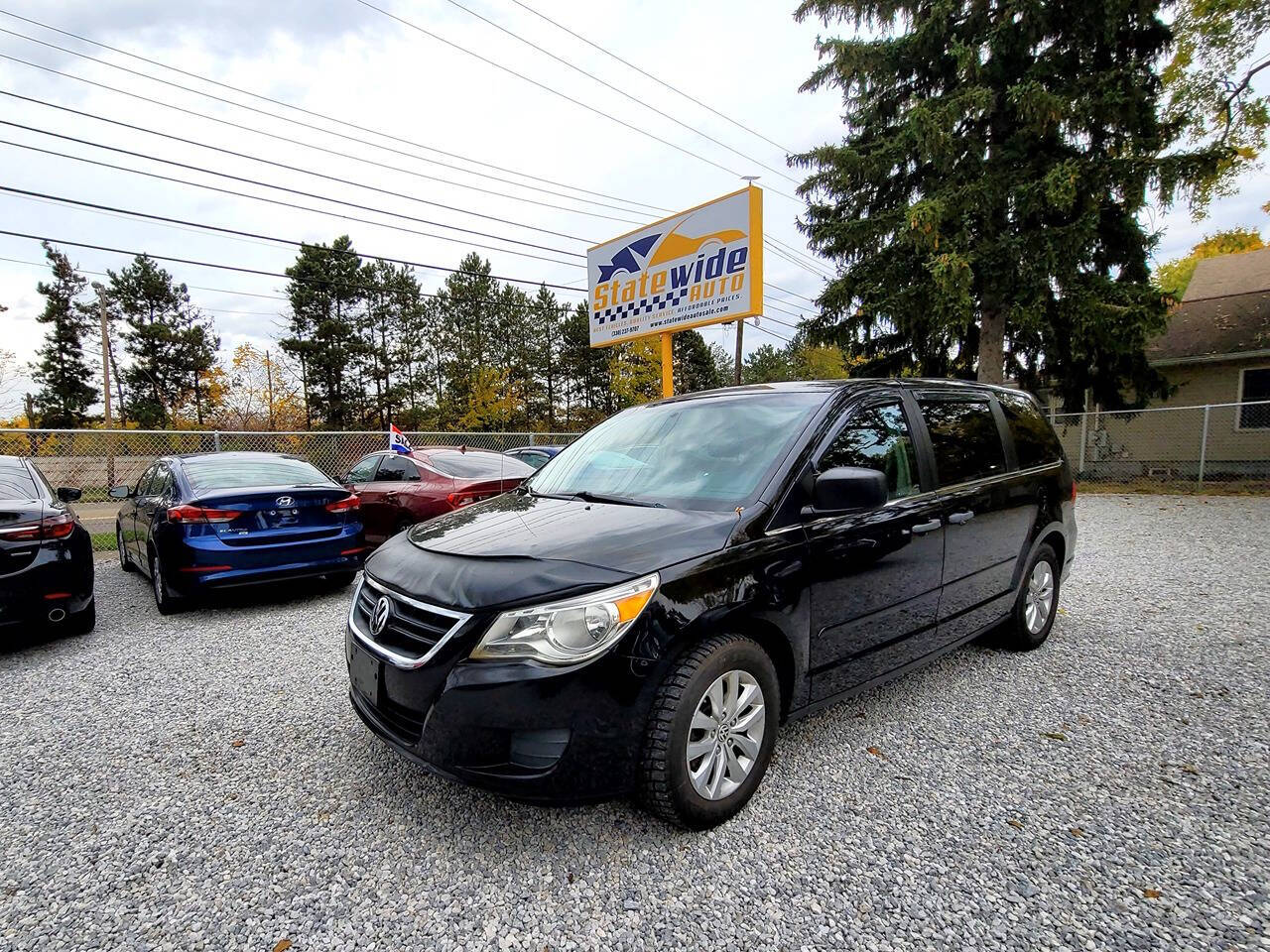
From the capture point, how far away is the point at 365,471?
327 inches

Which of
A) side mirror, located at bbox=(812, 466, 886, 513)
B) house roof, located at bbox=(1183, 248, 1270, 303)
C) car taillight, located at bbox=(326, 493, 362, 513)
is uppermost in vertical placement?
house roof, located at bbox=(1183, 248, 1270, 303)

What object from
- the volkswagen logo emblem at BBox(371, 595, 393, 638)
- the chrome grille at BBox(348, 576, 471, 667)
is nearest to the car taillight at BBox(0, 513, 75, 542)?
the chrome grille at BBox(348, 576, 471, 667)

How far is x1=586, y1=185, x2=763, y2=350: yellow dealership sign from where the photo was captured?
1130 cm

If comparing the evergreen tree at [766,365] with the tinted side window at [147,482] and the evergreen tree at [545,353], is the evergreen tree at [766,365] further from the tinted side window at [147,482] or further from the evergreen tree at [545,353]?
the tinted side window at [147,482]

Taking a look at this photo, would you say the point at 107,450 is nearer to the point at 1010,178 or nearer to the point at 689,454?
the point at 689,454

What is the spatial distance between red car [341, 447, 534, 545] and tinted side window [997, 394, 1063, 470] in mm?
4931

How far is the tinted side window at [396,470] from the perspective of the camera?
7574 millimetres

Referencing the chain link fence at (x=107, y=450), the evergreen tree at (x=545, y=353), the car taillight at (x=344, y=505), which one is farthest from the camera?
the evergreen tree at (x=545, y=353)

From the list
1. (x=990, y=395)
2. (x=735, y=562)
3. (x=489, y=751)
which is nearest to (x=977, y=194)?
(x=990, y=395)

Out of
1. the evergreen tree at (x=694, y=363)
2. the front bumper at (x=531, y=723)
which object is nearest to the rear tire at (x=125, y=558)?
the front bumper at (x=531, y=723)

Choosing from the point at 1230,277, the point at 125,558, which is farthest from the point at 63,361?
the point at 1230,277

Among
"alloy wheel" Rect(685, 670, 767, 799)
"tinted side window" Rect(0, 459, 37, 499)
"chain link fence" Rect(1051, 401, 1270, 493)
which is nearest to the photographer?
"alloy wheel" Rect(685, 670, 767, 799)

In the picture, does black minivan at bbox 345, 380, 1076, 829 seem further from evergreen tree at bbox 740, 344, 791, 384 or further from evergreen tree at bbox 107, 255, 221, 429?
evergreen tree at bbox 740, 344, 791, 384

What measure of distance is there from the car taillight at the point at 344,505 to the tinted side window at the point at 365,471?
2.43 m
